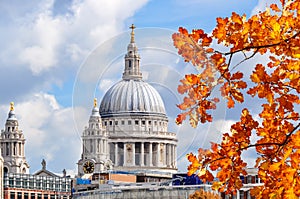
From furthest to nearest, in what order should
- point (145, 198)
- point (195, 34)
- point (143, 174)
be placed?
1. point (143, 174)
2. point (145, 198)
3. point (195, 34)

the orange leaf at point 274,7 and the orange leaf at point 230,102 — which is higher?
the orange leaf at point 274,7

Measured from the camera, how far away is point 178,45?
21.9 metres

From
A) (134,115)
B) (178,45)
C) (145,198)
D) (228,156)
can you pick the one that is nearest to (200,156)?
(228,156)

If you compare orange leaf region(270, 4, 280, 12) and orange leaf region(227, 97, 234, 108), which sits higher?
orange leaf region(270, 4, 280, 12)

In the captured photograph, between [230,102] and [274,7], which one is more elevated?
[274,7]

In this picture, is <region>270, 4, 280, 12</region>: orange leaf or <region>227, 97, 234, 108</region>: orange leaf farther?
<region>270, 4, 280, 12</region>: orange leaf

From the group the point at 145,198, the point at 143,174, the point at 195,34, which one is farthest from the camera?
the point at 143,174

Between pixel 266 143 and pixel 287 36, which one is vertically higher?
pixel 287 36

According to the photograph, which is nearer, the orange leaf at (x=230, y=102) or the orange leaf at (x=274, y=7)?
the orange leaf at (x=230, y=102)

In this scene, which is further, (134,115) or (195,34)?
(134,115)

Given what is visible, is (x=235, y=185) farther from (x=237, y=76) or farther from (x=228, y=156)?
(x=237, y=76)

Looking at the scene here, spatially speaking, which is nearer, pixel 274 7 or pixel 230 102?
pixel 230 102

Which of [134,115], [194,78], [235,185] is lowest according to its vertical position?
[235,185]

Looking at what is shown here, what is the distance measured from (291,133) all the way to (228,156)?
1.32m
